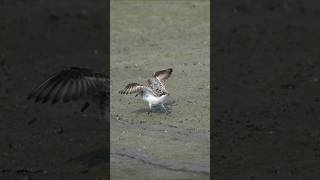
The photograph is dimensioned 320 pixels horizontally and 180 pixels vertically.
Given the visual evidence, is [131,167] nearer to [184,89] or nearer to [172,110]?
[172,110]
